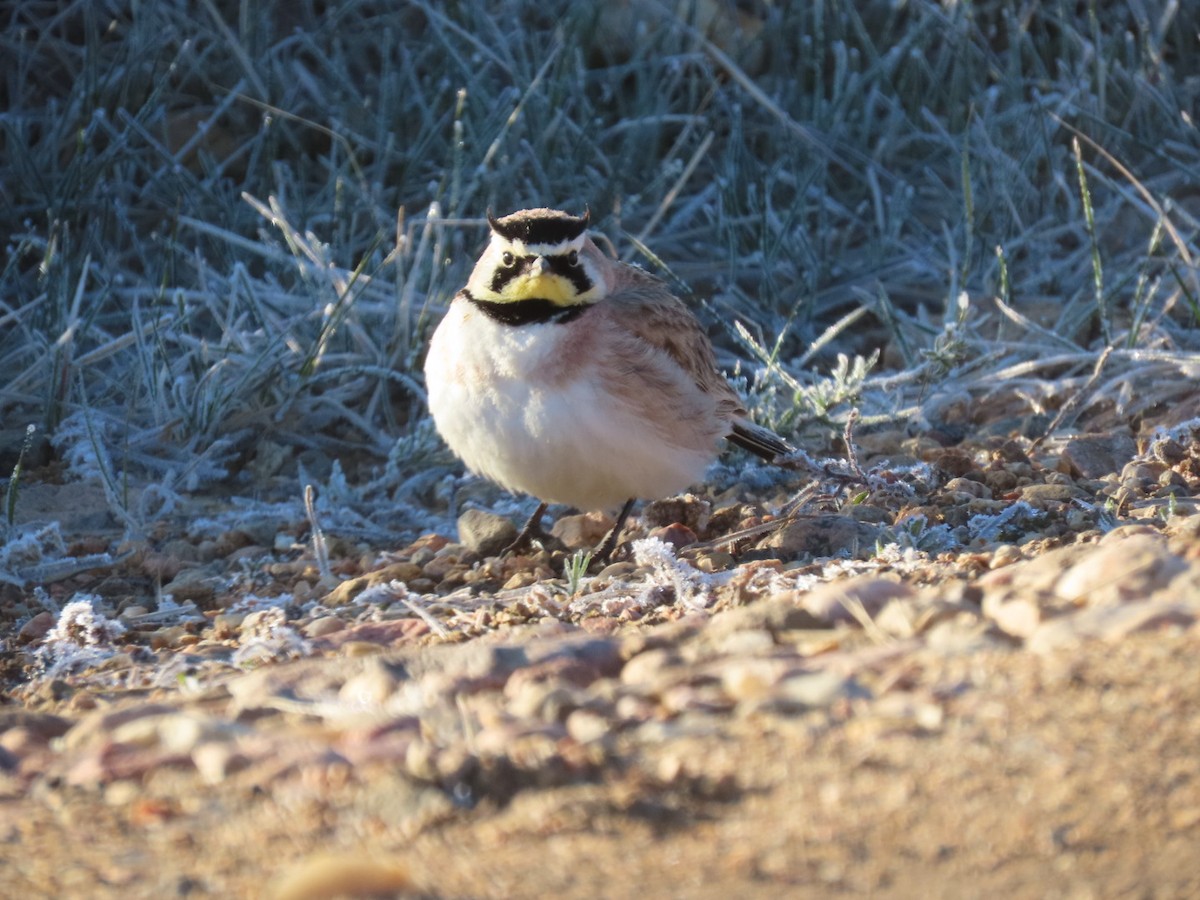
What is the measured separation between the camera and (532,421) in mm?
4066

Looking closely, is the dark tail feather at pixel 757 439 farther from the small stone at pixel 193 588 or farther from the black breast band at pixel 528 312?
the small stone at pixel 193 588

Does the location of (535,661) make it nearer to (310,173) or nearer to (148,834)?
(148,834)

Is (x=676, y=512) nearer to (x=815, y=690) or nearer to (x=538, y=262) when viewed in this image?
(x=538, y=262)

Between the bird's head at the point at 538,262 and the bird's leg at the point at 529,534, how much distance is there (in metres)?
0.69

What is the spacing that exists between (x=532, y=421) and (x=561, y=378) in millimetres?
134

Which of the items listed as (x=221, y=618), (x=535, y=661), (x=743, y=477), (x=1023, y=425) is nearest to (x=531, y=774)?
(x=535, y=661)

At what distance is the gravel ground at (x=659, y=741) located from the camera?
79.4 inches

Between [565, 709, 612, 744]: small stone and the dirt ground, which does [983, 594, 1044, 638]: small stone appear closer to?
the dirt ground

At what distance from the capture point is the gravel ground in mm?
2016

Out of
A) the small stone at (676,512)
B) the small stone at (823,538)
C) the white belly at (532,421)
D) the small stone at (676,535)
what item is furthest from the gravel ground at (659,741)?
the small stone at (676,512)

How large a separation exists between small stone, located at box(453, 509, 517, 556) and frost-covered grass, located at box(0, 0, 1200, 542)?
454mm

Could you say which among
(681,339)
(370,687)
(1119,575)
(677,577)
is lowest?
(677,577)

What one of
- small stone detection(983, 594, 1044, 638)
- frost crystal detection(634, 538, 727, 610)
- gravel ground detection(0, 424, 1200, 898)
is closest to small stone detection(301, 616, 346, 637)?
gravel ground detection(0, 424, 1200, 898)

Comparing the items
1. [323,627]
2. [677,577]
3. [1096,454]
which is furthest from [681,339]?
[323,627]
